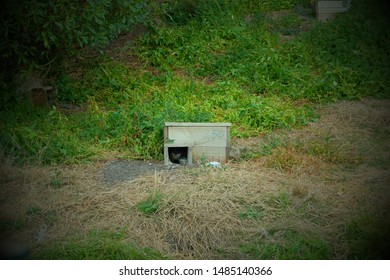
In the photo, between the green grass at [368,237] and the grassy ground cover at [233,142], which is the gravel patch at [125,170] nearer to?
the grassy ground cover at [233,142]

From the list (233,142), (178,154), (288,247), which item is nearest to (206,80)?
(233,142)

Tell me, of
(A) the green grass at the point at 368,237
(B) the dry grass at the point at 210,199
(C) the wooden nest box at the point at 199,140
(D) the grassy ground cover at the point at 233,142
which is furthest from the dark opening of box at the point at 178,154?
(A) the green grass at the point at 368,237

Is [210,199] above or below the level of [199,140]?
below

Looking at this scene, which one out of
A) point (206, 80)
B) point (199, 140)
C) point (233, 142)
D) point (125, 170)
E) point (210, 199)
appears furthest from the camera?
point (206, 80)

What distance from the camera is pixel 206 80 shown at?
6.29 m

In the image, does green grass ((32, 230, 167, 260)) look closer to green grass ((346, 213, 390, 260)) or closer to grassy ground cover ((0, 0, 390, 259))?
grassy ground cover ((0, 0, 390, 259))

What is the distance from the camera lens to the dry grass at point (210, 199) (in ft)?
10.7

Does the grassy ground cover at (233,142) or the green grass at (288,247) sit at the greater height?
the grassy ground cover at (233,142)

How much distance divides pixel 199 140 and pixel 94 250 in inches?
63.1

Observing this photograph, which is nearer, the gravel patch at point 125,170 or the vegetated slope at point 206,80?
the gravel patch at point 125,170

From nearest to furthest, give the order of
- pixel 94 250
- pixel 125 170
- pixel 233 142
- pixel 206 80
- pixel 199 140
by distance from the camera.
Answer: pixel 94 250 < pixel 125 170 < pixel 199 140 < pixel 233 142 < pixel 206 80

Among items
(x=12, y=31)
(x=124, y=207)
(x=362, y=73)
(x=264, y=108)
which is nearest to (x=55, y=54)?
(x=12, y=31)

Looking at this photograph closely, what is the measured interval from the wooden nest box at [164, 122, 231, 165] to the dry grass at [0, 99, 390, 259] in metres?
0.21

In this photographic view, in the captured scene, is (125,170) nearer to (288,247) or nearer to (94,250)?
(94,250)
